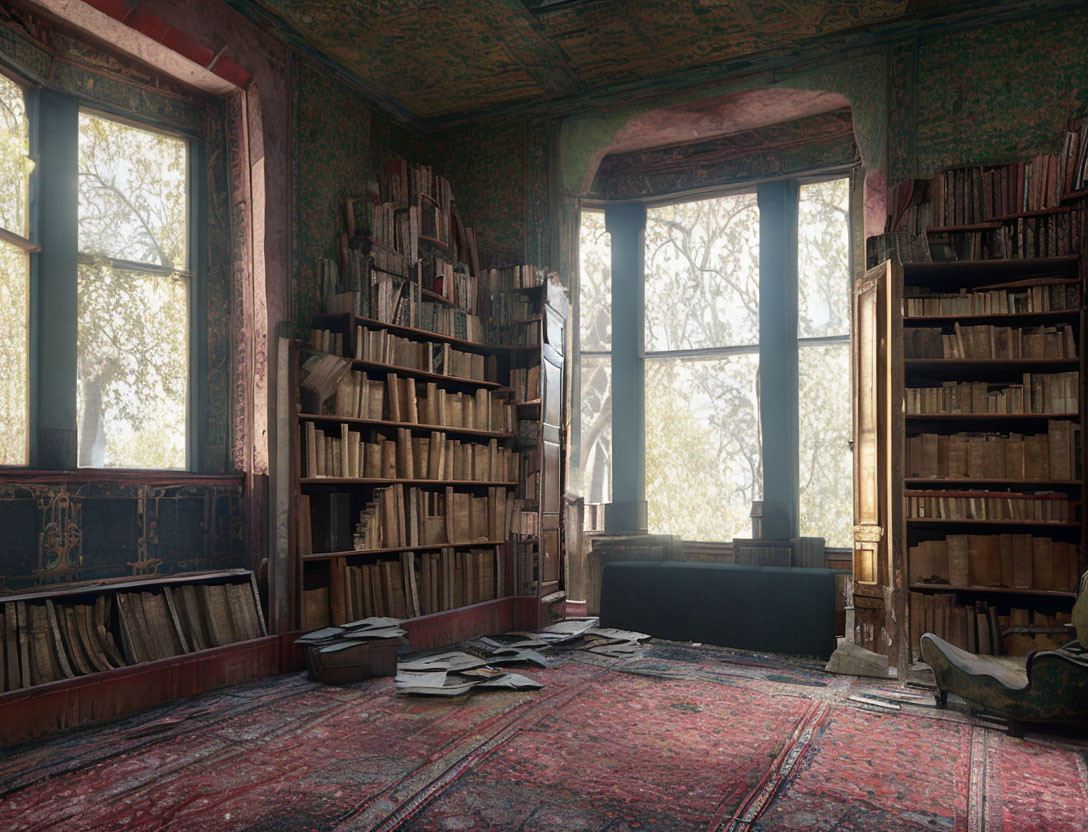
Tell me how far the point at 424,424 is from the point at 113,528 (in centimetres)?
228

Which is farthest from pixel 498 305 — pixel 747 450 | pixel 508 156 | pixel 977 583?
pixel 977 583

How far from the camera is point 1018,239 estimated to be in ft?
18.5

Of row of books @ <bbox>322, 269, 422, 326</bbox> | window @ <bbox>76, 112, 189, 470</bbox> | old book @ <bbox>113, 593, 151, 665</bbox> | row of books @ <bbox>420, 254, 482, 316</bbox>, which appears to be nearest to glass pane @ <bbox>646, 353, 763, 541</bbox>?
row of books @ <bbox>420, 254, 482, 316</bbox>

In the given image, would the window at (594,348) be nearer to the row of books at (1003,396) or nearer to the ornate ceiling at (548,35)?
the ornate ceiling at (548,35)

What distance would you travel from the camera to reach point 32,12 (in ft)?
15.7

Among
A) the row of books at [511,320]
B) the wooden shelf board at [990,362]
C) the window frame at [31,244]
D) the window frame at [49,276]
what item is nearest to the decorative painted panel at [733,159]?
the row of books at [511,320]

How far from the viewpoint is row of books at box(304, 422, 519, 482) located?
568cm

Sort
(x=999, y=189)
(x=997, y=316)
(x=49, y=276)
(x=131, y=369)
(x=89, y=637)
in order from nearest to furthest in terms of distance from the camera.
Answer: (x=89, y=637) < (x=49, y=276) < (x=131, y=369) < (x=997, y=316) < (x=999, y=189)

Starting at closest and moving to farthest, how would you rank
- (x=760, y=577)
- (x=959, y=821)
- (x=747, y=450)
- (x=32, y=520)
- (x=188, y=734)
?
(x=959, y=821) < (x=188, y=734) < (x=32, y=520) < (x=760, y=577) < (x=747, y=450)

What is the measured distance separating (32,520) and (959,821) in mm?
4592

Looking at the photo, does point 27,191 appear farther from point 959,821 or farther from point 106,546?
point 959,821

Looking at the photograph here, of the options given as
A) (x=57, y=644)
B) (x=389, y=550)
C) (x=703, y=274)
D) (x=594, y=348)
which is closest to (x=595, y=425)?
(x=594, y=348)

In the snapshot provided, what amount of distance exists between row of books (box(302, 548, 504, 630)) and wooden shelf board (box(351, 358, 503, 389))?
53.9 inches

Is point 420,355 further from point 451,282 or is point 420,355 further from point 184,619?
point 184,619
